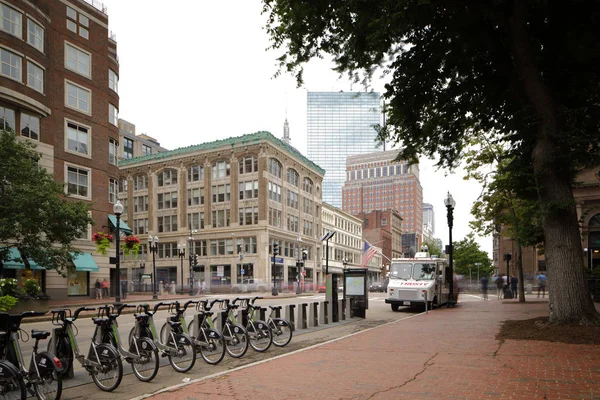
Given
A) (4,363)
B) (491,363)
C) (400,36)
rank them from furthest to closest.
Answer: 1. (400,36)
2. (491,363)
3. (4,363)

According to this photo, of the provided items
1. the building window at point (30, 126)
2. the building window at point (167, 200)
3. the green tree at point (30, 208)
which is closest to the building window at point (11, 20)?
the building window at point (30, 126)

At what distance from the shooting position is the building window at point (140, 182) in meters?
72.7

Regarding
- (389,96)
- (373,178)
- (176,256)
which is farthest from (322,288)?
(373,178)

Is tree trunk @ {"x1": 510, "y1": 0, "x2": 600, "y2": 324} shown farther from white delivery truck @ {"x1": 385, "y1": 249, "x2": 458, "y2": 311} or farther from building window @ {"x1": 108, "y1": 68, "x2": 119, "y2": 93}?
building window @ {"x1": 108, "y1": 68, "x2": 119, "y2": 93}

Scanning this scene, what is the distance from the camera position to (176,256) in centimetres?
6800

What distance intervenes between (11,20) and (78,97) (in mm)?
7451

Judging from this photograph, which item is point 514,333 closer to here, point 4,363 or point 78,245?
point 4,363

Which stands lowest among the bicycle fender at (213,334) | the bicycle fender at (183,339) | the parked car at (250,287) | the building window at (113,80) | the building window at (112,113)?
the parked car at (250,287)

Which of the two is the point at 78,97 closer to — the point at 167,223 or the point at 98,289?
the point at 98,289

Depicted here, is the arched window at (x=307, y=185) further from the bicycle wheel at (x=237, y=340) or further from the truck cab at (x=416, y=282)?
the bicycle wheel at (x=237, y=340)

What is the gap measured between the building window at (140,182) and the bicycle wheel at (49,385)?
6879 centimetres

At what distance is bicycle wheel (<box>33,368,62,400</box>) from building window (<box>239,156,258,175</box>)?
187 feet

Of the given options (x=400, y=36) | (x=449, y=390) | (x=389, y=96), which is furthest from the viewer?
(x=389, y=96)

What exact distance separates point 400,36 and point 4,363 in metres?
12.5
